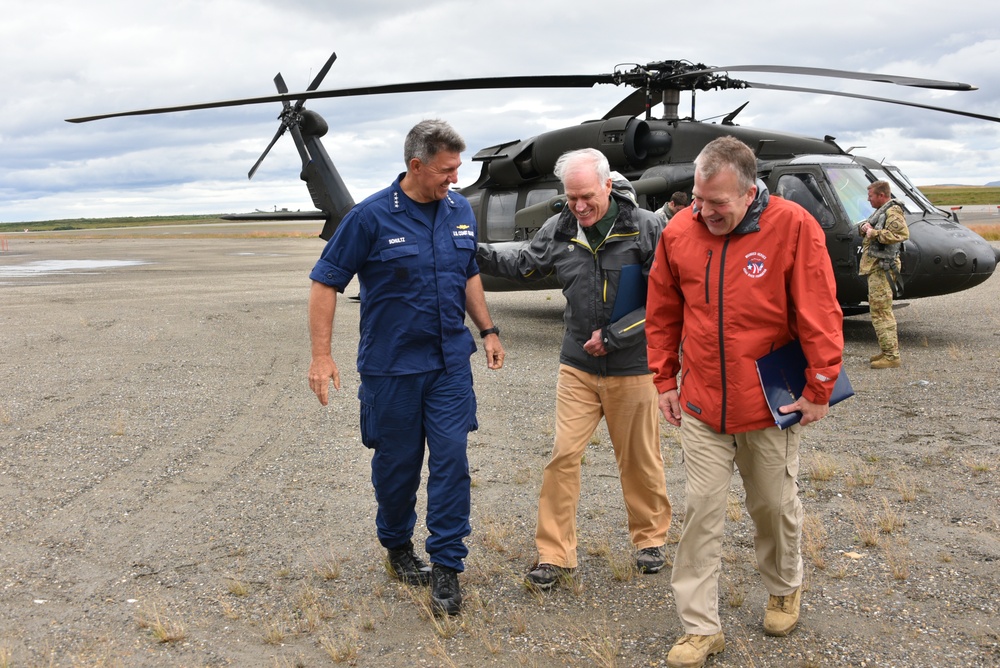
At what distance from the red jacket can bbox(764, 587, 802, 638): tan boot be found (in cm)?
86

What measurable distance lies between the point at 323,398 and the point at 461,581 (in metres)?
1.21

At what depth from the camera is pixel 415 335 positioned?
13.1 ft

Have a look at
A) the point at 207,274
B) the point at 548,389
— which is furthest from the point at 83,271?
the point at 548,389

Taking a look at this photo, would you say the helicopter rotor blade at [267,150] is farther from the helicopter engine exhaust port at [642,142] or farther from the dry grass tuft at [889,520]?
the dry grass tuft at [889,520]

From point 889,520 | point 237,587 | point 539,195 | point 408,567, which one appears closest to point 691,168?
point 539,195

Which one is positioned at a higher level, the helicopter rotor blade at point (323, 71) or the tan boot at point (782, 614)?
the helicopter rotor blade at point (323, 71)

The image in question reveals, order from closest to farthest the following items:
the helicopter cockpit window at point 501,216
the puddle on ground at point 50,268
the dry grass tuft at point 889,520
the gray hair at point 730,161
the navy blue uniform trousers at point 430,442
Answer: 1. the gray hair at point 730,161
2. the navy blue uniform trousers at point 430,442
3. the dry grass tuft at point 889,520
4. the helicopter cockpit window at point 501,216
5. the puddle on ground at point 50,268


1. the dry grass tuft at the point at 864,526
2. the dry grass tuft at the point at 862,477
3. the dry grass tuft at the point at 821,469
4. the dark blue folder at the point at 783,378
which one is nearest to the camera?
the dark blue folder at the point at 783,378

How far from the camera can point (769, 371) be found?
10.7 ft

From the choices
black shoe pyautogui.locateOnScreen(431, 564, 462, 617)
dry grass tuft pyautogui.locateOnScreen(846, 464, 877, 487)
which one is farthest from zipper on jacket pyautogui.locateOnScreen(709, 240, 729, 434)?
dry grass tuft pyautogui.locateOnScreen(846, 464, 877, 487)

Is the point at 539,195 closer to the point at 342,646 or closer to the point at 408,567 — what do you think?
the point at 408,567

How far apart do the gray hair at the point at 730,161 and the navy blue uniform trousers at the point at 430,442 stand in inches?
63.5

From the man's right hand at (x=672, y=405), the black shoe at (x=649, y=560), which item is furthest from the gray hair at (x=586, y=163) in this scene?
the black shoe at (x=649, y=560)

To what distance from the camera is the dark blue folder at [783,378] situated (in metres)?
3.24
